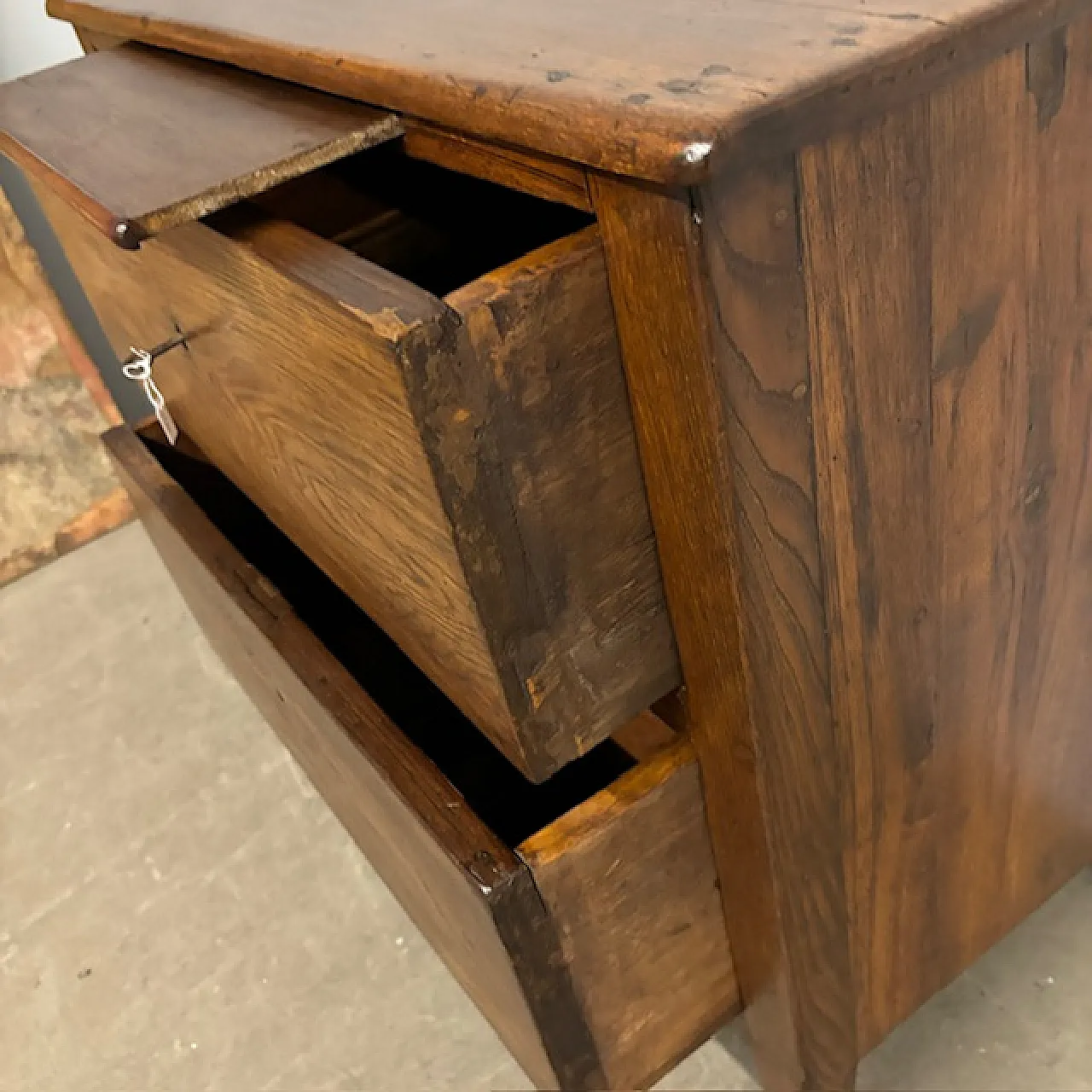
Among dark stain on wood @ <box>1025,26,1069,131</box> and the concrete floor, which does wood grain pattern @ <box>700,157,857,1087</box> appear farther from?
the concrete floor

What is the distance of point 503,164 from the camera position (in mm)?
411

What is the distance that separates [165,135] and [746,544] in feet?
1.05

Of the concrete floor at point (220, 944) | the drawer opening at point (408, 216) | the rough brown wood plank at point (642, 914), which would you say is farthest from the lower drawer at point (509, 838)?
the drawer opening at point (408, 216)

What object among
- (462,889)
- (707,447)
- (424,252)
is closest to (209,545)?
(424,252)

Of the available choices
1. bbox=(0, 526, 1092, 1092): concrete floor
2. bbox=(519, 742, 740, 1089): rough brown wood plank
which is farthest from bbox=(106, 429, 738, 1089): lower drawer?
bbox=(0, 526, 1092, 1092): concrete floor

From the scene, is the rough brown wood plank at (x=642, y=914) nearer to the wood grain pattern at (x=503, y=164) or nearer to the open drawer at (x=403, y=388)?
the open drawer at (x=403, y=388)

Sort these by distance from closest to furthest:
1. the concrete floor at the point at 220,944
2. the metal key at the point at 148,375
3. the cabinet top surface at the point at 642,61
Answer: the cabinet top surface at the point at 642,61 < the metal key at the point at 148,375 < the concrete floor at the point at 220,944

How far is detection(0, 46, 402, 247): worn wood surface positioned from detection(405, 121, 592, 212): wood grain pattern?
16 mm

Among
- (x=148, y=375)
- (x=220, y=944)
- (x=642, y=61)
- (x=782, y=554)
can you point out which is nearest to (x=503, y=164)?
(x=642, y=61)

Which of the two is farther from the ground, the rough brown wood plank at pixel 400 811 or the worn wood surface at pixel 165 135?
the worn wood surface at pixel 165 135

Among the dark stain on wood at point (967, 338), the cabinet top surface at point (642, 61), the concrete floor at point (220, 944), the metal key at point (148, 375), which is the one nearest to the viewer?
the cabinet top surface at point (642, 61)

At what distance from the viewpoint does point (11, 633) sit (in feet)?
4.20

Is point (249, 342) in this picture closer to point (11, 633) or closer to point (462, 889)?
point (462, 889)

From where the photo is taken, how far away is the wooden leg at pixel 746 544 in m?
0.35
